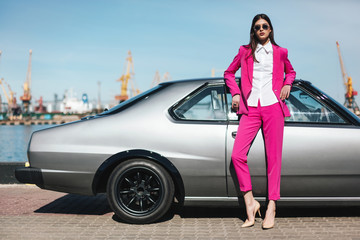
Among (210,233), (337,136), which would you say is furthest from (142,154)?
(337,136)

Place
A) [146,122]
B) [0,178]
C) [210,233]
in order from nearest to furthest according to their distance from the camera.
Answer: [210,233], [146,122], [0,178]

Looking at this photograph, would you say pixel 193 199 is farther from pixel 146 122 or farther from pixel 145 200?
pixel 146 122

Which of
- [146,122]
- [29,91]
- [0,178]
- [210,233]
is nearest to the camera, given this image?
[210,233]

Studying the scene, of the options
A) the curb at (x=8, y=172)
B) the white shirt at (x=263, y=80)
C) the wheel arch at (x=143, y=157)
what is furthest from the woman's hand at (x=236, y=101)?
the curb at (x=8, y=172)

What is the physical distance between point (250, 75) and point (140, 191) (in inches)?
59.4

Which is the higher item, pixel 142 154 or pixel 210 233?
pixel 142 154

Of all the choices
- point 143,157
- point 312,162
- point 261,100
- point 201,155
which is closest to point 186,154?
point 201,155

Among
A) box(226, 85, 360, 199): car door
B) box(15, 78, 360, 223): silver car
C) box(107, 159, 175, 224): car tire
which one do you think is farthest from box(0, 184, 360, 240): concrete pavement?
box(226, 85, 360, 199): car door

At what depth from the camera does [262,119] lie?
365cm

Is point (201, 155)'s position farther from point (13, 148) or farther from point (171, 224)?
point (13, 148)

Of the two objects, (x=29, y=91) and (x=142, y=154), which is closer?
(x=142, y=154)

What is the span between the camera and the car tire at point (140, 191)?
3.71 m

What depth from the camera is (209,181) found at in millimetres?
3668

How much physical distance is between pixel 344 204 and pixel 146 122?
2.01 m
